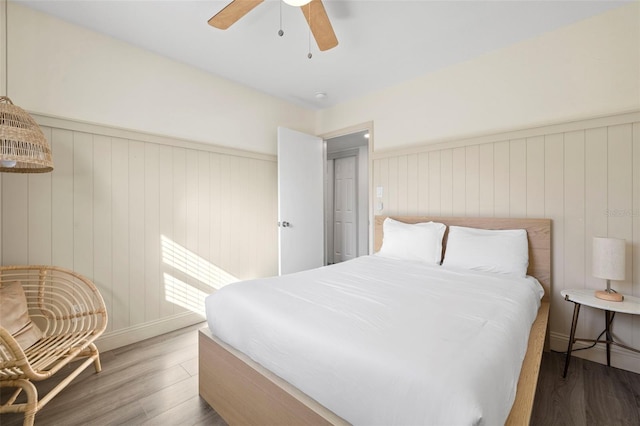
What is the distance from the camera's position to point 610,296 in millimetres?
1835

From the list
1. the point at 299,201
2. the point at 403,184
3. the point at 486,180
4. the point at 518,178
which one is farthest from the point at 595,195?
the point at 299,201

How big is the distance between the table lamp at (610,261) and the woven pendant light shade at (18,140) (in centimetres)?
359

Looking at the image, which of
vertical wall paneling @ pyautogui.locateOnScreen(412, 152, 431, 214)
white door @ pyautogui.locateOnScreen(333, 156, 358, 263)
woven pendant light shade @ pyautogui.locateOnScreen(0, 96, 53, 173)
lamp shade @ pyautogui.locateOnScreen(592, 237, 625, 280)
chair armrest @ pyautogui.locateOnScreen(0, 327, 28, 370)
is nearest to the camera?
chair armrest @ pyautogui.locateOnScreen(0, 327, 28, 370)

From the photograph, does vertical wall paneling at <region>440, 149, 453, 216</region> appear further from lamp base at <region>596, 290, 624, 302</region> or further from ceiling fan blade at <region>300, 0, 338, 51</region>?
ceiling fan blade at <region>300, 0, 338, 51</region>

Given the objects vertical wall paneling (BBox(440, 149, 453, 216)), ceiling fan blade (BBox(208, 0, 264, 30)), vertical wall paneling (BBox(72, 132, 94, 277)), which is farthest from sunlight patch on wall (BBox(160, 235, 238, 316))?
vertical wall paneling (BBox(440, 149, 453, 216))

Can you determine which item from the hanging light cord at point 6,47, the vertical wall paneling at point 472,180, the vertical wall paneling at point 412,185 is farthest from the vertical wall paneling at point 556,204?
the hanging light cord at point 6,47

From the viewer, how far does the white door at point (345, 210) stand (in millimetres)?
5246

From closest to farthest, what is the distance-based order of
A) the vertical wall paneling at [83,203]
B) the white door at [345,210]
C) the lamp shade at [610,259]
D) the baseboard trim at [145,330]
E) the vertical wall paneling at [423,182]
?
the lamp shade at [610,259]
the vertical wall paneling at [83,203]
the baseboard trim at [145,330]
the vertical wall paneling at [423,182]
the white door at [345,210]

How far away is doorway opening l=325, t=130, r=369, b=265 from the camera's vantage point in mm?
5074

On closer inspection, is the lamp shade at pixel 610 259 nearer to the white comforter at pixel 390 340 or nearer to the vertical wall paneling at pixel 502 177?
the white comforter at pixel 390 340

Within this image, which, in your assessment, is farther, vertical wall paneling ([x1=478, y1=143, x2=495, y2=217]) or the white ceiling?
vertical wall paneling ([x1=478, y1=143, x2=495, y2=217])

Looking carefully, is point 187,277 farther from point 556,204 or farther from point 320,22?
point 556,204

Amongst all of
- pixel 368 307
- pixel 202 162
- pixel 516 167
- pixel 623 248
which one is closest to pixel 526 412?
pixel 368 307

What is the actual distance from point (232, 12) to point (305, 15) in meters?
0.45
